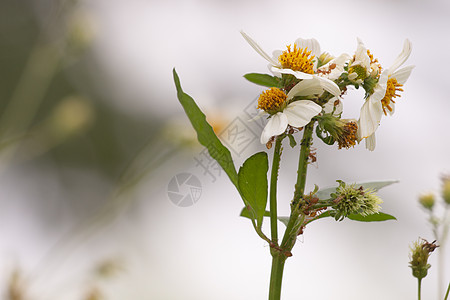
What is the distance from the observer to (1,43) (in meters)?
1.32

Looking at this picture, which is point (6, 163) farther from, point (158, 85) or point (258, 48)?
point (158, 85)

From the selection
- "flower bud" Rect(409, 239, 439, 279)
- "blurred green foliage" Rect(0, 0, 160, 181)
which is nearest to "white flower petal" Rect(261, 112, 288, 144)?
"flower bud" Rect(409, 239, 439, 279)

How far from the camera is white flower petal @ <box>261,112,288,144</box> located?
0.72 ft

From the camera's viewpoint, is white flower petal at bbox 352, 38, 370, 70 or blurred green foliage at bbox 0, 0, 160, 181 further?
blurred green foliage at bbox 0, 0, 160, 181

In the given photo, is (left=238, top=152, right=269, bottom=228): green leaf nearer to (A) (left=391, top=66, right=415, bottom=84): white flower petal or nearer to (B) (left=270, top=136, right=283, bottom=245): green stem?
(B) (left=270, top=136, right=283, bottom=245): green stem

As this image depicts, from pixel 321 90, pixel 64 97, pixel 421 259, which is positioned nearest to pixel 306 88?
pixel 321 90

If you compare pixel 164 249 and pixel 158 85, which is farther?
pixel 158 85

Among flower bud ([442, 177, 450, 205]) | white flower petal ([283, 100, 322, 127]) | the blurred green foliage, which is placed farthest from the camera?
the blurred green foliage

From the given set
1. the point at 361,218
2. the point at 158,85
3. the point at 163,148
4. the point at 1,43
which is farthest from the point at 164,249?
the point at 361,218

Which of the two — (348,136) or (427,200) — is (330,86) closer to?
(348,136)

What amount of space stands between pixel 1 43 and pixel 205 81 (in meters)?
0.64

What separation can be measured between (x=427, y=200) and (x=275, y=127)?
Answer: 0.69ft

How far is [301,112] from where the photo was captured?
0.22m

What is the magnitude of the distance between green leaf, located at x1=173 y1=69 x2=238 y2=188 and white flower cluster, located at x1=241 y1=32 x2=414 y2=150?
27mm
